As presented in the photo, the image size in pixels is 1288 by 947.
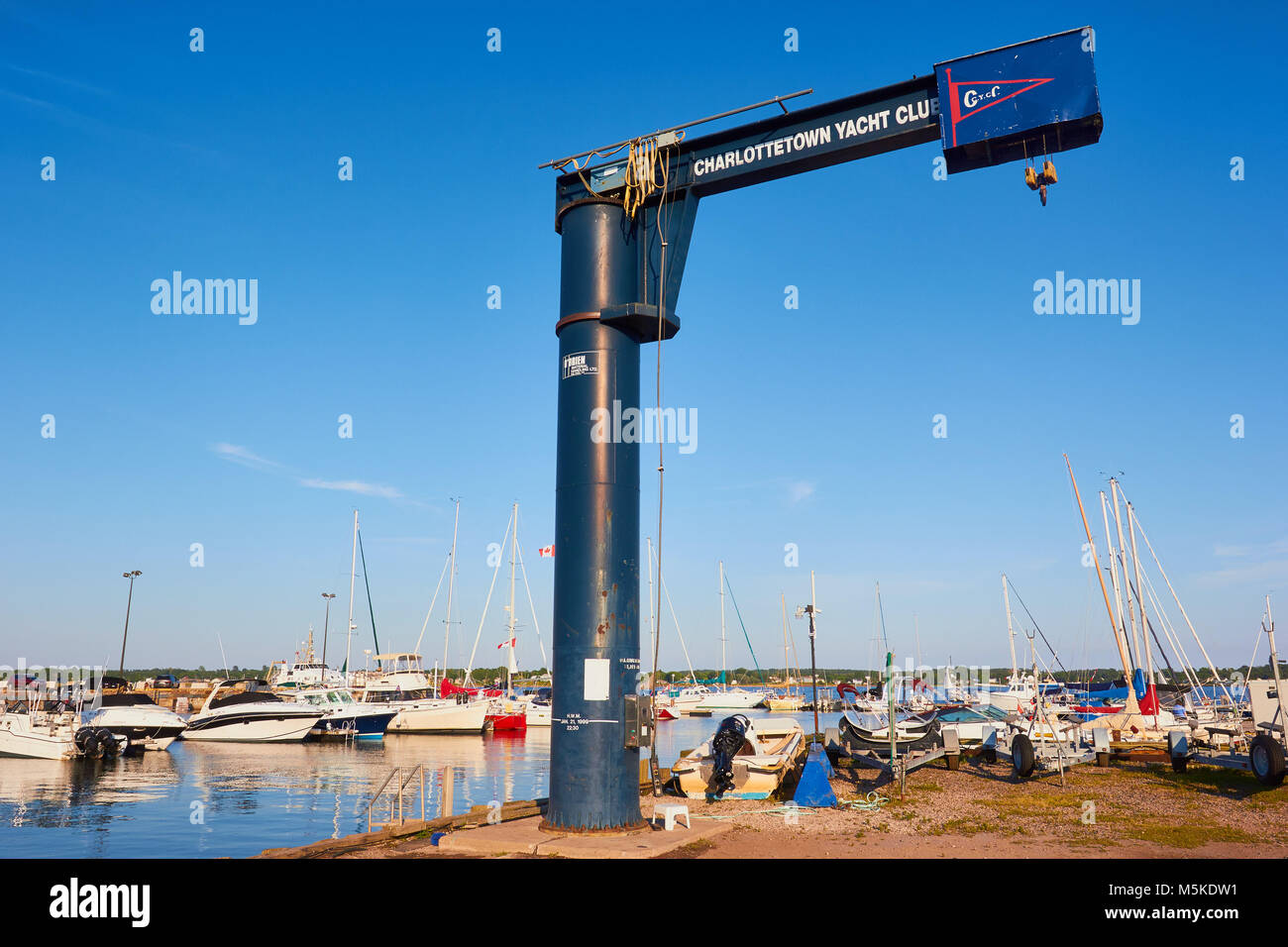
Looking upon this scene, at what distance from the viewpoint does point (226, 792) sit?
34469mm

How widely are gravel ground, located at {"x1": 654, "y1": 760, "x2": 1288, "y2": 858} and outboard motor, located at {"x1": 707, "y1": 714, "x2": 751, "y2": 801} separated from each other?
2.72 ft

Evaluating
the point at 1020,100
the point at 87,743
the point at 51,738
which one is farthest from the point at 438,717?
the point at 1020,100

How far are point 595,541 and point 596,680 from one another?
7.15ft

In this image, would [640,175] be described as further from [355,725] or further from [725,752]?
[355,725]

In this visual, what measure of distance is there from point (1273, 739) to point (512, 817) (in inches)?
645

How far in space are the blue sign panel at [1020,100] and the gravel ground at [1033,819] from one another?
35.1 feet

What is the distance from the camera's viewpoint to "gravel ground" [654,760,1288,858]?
13.3 metres

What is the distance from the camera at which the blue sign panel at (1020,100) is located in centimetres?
1307

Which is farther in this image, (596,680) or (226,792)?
(226,792)

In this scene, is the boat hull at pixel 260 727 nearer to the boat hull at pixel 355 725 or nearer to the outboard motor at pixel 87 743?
the boat hull at pixel 355 725

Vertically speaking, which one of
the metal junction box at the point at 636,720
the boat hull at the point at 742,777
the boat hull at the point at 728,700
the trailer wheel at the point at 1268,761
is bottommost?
the boat hull at the point at 728,700

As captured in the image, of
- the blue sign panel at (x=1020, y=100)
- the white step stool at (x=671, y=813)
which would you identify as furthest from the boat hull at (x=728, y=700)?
the blue sign panel at (x=1020, y=100)

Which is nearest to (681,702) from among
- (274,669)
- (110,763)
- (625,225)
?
(274,669)
